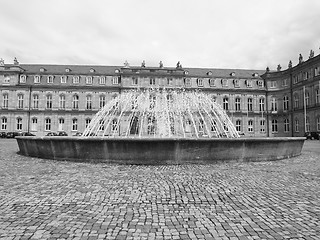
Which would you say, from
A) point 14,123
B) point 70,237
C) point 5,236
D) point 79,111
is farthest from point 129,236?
point 14,123

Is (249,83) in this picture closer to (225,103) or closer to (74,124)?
(225,103)

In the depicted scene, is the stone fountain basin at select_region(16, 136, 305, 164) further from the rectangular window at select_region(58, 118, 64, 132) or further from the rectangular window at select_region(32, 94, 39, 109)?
the rectangular window at select_region(32, 94, 39, 109)

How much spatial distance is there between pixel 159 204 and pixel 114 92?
5437 cm

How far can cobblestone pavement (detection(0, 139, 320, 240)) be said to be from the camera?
396cm

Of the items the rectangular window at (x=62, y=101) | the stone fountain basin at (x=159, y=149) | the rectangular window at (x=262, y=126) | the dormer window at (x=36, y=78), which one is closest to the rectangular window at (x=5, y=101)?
the dormer window at (x=36, y=78)

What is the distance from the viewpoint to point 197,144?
1010 cm

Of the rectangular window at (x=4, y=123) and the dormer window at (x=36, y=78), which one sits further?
the dormer window at (x=36, y=78)

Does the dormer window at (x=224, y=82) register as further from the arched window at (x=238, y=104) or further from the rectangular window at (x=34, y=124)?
the rectangular window at (x=34, y=124)

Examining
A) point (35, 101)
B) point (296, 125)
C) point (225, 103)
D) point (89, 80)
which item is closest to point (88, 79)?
point (89, 80)

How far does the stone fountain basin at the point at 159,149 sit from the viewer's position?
9992 mm

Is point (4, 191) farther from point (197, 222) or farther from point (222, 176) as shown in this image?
point (222, 176)

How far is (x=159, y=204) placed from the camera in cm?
532

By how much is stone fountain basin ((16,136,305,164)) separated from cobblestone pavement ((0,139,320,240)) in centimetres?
134

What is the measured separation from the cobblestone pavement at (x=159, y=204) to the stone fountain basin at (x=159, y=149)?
134 cm
